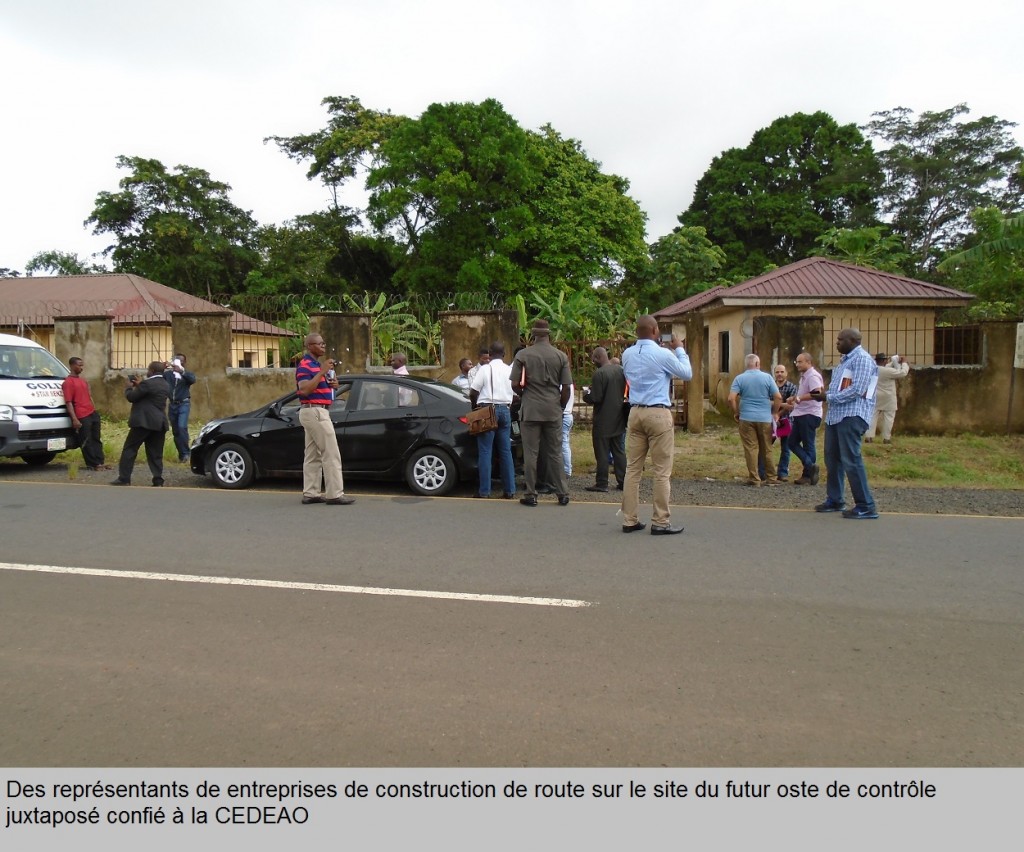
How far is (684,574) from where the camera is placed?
6586 millimetres

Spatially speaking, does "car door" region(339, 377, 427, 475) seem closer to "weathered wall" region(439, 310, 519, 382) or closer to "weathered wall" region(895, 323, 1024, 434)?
"weathered wall" region(439, 310, 519, 382)

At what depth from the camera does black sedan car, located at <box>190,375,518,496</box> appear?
415 inches

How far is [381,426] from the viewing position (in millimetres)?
10727

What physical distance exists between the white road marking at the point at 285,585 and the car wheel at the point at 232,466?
4.19 meters

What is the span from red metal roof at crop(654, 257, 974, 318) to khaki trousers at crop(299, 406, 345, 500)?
1268 cm

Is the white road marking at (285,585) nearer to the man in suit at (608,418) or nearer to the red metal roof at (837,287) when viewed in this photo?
the man in suit at (608,418)

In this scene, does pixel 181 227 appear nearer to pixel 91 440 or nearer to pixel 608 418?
pixel 91 440

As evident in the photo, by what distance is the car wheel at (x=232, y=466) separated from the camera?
11102 millimetres

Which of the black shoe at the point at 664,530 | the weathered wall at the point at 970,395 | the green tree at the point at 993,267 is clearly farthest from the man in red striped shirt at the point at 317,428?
the green tree at the point at 993,267

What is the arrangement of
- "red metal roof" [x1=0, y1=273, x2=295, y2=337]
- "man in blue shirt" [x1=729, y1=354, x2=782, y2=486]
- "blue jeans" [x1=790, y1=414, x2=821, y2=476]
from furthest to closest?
"red metal roof" [x1=0, y1=273, x2=295, y2=337] → "blue jeans" [x1=790, y1=414, x2=821, y2=476] → "man in blue shirt" [x1=729, y1=354, x2=782, y2=486]

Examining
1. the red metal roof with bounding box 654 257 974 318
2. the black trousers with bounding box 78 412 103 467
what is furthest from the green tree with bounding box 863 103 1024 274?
the black trousers with bounding box 78 412 103 467

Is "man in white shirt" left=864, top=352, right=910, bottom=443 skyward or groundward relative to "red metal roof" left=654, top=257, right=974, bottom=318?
groundward

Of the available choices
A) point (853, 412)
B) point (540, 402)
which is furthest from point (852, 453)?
point (540, 402)
